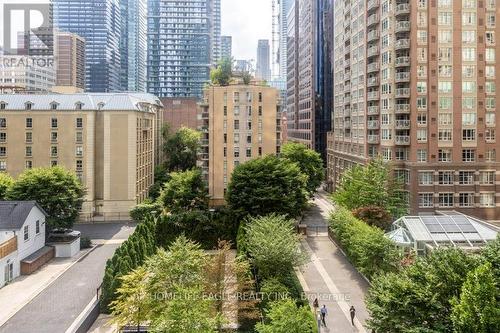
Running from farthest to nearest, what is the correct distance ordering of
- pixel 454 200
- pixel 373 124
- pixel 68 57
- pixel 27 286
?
1. pixel 68 57
2. pixel 373 124
3. pixel 454 200
4. pixel 27 286

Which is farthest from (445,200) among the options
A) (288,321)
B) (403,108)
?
(288,321)

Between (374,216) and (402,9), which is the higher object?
(402,9)

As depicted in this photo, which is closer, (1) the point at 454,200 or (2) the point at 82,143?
(1) the point at 454,200

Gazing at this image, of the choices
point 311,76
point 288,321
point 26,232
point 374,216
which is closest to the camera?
point 288,321

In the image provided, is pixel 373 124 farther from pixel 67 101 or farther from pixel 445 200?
pixel 67 101

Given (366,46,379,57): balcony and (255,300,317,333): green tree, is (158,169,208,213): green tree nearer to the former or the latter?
(366,46,379,57): balcony

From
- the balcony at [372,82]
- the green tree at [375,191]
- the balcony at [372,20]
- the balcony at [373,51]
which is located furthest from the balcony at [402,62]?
the green tree at [375,191]
